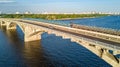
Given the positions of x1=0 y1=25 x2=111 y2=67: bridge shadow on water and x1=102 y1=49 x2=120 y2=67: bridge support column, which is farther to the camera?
x1=0 y1=25 x2=111 y2=67: bridge shadow on water

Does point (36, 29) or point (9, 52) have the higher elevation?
point (36, 29)

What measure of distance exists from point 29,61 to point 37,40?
30.4 m

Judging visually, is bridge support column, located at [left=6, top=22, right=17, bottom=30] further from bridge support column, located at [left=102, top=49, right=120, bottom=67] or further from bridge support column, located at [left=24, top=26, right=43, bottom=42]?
bridge support column, located at [left=102, top=49, right=120, bottom=67]

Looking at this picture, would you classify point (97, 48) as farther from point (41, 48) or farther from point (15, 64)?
point (41, 48)

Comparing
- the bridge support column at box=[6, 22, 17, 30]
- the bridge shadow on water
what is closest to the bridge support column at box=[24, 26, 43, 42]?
the bridge shadow on water

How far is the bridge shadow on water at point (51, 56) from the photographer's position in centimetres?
5699

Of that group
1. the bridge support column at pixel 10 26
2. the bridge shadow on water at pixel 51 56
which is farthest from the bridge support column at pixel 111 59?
the bridge support column at pixel 10 26

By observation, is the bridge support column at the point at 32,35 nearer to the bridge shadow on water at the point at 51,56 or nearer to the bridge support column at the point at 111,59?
the bridge shadow on water at the point at 51,56

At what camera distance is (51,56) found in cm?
6488

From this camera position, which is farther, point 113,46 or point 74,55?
point 74,55

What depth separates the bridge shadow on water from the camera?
57.0 meters

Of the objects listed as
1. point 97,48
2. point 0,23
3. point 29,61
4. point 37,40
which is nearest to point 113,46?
point 97,48

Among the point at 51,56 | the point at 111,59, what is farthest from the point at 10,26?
the point at 111,59

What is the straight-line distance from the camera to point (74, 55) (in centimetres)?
6419
